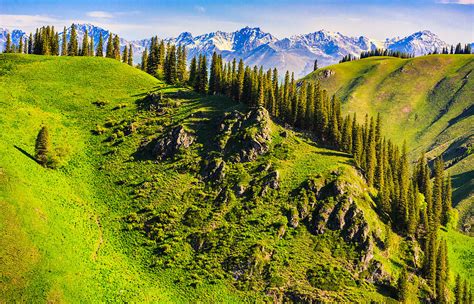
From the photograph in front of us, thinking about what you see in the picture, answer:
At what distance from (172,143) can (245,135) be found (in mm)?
19106

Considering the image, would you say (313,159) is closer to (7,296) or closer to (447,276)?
(447,276)

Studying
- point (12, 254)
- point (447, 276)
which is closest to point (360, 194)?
point (447, 276)

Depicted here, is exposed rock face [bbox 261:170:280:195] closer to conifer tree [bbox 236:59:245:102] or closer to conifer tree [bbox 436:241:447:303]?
conifer tree [bbox 436:241:447:303]

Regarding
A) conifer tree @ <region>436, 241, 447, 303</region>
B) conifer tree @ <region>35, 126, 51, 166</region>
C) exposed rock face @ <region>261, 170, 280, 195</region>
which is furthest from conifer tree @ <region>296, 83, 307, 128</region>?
conifer tree @ <region>35, 126, 51, 166</region>

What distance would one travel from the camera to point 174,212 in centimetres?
8900

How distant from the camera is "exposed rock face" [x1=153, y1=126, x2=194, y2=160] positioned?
103 meters

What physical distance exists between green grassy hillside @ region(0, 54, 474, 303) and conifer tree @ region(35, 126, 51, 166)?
264cm

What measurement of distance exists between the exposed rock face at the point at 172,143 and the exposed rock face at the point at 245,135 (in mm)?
8792

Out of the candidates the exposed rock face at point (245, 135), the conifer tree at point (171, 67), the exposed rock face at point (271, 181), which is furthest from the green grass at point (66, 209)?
the exposed rock face at point (271, 181)

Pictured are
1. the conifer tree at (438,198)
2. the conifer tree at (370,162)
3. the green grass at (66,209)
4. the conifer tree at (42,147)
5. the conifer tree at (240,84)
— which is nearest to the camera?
the green grass at (66,209)

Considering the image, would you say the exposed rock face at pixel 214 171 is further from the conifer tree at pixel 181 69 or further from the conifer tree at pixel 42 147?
the conifer tree at pixel 181 69

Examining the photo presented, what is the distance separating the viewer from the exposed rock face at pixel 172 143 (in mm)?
102838

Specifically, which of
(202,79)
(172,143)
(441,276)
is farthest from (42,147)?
(441,276)

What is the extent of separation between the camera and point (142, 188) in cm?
9438
